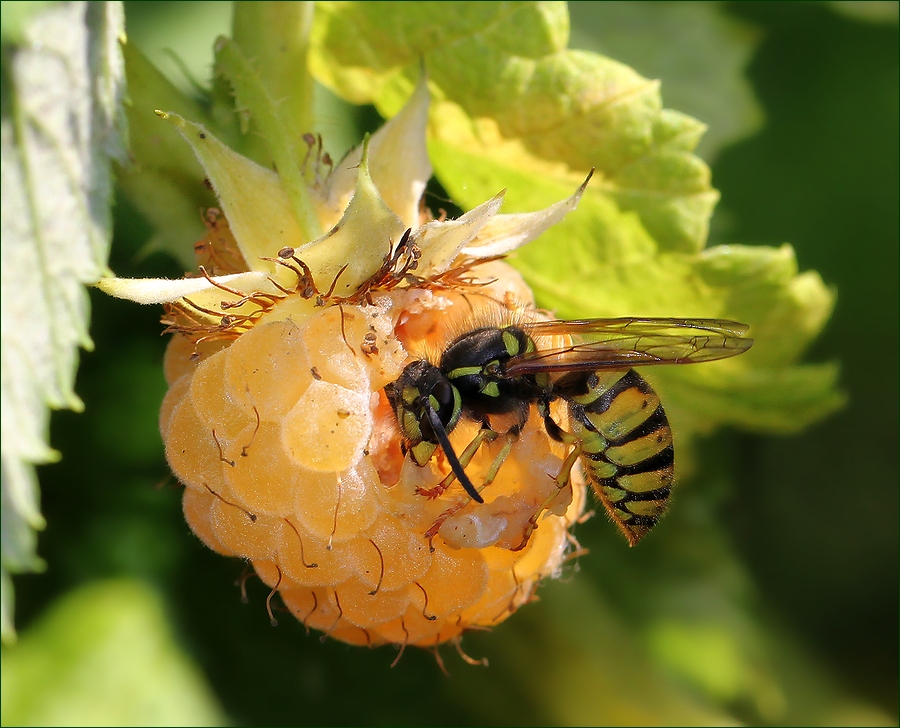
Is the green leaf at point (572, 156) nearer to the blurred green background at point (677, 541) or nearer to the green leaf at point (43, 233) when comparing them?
the blurred green background at point (677, 541)

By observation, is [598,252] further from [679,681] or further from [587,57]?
[679,681]

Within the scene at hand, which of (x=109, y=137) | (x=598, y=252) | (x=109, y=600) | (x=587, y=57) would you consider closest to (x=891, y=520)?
(x=598, y=252)

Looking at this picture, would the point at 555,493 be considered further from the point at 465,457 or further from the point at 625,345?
the point at 625,345

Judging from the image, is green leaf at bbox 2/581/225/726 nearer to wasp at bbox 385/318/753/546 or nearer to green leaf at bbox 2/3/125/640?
green leaf at bbox 2/3/125/640

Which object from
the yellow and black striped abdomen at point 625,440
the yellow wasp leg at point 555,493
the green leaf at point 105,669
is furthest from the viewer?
the green leaf at point 105,669

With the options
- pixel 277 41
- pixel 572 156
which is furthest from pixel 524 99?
pixel 277 41

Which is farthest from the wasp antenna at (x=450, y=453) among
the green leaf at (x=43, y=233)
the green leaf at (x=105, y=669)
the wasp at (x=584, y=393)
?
the green leaf at (x=105, y=669)
